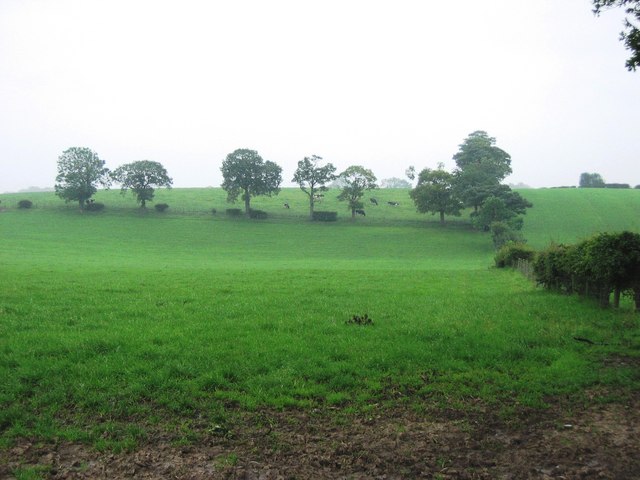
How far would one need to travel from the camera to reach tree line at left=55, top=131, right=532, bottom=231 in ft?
243

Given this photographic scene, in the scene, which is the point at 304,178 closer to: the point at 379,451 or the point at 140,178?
the point at 140,178

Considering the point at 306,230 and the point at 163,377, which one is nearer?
the point at 163,377

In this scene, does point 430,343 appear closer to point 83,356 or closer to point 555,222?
point 83,356

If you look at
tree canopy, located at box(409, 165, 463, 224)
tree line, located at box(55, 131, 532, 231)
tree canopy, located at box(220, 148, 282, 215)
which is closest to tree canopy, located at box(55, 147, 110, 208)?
tree line, located at box(55, 131, 532, 231)

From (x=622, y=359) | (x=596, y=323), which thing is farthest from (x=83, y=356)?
(x=596, y=323)

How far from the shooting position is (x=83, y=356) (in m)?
8.45

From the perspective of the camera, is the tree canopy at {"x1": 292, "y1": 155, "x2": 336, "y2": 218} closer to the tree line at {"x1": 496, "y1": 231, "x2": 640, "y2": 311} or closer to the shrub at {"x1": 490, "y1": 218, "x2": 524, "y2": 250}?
the shrub at {"x1": 490, "y1": 218, "x2": 524, "y2": 250}

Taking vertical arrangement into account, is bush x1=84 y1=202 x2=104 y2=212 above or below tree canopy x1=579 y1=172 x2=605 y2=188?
below

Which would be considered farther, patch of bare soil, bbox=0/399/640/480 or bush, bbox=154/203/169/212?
bush, bbox=154/203/169/212

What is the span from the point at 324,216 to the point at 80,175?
43320mm

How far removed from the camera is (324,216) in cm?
7969

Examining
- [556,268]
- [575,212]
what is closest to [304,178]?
[575,212]

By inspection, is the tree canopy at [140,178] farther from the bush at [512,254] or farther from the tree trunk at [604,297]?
the tree trunk at [604,297]

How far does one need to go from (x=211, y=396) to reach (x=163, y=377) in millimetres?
1110
